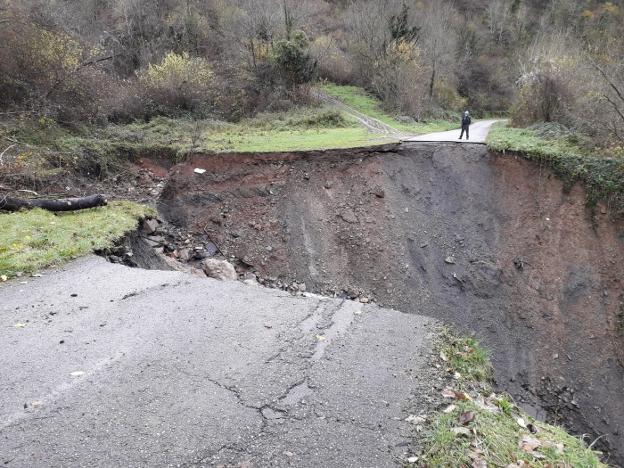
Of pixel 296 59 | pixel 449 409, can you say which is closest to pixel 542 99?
pixel 296 59

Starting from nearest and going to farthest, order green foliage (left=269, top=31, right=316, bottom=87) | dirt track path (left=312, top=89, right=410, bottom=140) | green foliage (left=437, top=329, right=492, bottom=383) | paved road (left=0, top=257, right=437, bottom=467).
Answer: paved road (left=0, top=257, right=437, bottom=467) < green foliage (left=437, top=329, right=492, bottom=383) < dirt track path (left=312, top=89, right=410, bottom=140) < green foliage (left=269, top=31, right=316, bottom=87)

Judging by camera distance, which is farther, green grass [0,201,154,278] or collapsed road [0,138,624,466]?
green grass [0,201,154,278]

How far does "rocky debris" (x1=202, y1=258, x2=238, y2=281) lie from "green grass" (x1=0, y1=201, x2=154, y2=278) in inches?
73.2

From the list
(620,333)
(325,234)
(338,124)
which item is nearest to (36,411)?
(325,234)

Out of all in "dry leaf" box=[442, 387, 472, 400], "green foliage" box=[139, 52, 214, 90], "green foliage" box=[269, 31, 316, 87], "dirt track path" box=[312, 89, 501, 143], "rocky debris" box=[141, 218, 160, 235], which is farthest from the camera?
"green foliage" box=[269, 31, 316, 87]

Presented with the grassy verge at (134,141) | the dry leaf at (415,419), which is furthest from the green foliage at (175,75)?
the dry leaf at (415,419)

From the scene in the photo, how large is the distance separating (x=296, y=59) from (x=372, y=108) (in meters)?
5.81

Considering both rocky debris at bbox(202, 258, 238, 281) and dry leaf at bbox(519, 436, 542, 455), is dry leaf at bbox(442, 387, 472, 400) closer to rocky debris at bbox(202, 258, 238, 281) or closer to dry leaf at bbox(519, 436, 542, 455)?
dry leaf at bbox(519, 436, 542, 455)

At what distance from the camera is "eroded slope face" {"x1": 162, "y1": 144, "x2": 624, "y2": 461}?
415 inches

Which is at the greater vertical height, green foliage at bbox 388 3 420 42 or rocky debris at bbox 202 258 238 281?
green foliage at bbox 388 3 420 42

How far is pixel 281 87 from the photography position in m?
25.4

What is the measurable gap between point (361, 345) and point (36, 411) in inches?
130

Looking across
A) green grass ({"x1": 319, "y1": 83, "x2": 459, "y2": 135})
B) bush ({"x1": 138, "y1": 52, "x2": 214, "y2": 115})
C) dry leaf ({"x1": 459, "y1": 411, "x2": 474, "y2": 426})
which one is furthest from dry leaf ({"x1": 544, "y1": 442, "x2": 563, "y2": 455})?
bush ({"x1": 138, "y1": 52, "x2": 214, "y2": 115})

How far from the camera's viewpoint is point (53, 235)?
7.92 meters
